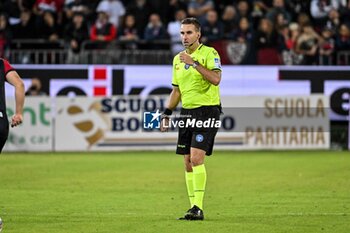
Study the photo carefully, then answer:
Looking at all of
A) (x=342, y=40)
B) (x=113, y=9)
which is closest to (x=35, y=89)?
(x=113, y=9)

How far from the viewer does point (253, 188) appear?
51.8ft

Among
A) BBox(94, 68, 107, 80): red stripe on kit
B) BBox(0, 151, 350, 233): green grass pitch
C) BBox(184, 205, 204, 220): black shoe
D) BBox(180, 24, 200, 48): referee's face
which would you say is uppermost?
BBox(180, 24, 200, 48): referee's face

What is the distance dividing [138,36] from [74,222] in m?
14.5

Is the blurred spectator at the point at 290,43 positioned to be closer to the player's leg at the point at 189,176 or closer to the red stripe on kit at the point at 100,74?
the red stripe on kit at the point at 100,74

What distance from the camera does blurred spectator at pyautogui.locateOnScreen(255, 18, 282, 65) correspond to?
82.2ft

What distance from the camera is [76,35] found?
24625 mm

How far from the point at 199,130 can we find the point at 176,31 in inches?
547

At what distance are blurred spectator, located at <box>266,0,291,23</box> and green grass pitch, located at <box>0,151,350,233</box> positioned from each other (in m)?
4.14

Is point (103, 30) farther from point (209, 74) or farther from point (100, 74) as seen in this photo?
point (209, 74)

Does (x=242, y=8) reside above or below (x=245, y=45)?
A: above

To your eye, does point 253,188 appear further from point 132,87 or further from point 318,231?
point 132,87

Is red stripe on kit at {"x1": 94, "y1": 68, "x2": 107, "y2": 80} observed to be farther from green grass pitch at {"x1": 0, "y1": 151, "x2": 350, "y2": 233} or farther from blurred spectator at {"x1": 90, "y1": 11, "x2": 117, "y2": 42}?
green grass pitch at {"x1": 0, "y1": 151, "x2": 350, "y2": 233}

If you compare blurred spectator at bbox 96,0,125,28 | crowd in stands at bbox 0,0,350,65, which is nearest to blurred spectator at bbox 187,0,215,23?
crowd in stands at bbox 0,0,350,65

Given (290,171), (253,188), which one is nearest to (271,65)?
(290,171)
